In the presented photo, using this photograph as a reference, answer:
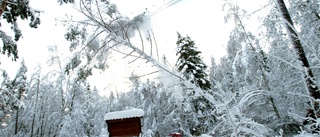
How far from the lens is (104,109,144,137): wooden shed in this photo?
7125 millimetres

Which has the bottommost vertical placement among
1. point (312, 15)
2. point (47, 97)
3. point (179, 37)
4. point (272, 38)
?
point (47, 97)

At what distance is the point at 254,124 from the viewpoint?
172 cm

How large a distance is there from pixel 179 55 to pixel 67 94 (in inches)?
499

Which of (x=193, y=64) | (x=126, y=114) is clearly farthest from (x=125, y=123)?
(x=193, y=64)

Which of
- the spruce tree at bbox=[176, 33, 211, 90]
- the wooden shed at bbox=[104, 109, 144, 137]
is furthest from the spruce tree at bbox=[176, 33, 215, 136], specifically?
the wooden shed at bbox=[104, 109, 144, 137]

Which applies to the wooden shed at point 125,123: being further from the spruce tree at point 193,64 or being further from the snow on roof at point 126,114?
the spruce tree at point 193,64

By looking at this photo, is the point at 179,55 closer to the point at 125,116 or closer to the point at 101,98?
the point at 125,116

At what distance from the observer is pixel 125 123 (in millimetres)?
7301

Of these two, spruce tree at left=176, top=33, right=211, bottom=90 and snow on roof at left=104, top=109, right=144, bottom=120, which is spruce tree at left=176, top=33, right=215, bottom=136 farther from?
snow on roof at left=104, top=109, right=144, bottom=120

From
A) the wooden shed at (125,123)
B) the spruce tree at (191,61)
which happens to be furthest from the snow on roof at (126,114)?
the spruce tree at (191,61)

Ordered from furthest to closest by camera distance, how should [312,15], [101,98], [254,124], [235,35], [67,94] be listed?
[101,98] → [67,94] → [235,35] → [312,15] → [254,124]

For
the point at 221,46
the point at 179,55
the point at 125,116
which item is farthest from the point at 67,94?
the point at 221,46

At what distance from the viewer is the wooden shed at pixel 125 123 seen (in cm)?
712

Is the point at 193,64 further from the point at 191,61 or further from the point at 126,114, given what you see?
the point at 126,114
